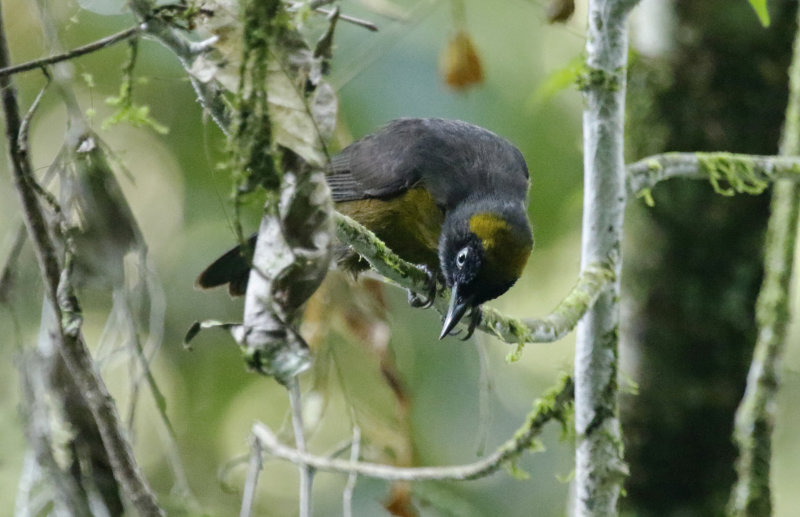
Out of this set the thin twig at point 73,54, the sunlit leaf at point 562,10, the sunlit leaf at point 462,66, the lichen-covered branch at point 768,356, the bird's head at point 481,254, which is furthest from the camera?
the lichen-covered branch at point 768,356

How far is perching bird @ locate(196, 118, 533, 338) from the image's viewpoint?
3.13 meters

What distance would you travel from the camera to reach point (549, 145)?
6.17 m

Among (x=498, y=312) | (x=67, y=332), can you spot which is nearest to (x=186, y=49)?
(x=67, y=332)

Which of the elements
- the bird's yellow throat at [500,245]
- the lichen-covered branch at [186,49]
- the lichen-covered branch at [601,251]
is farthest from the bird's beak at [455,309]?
the lichen-covered branch at [186,49]

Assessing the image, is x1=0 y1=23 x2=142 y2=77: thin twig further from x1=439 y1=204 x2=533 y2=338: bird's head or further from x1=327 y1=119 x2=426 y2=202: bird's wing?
x1=327 y1=119 x2=426 y2=202: bird's wing

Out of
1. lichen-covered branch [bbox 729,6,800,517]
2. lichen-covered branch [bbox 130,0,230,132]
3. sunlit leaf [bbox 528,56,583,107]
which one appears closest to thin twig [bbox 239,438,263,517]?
lichen-covered branch [bbox 130,0,230,132]

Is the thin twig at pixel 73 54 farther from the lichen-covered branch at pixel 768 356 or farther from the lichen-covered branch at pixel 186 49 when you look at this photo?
the lichen-covered branch at pixel 768 356

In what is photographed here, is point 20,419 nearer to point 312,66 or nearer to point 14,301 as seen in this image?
point 14,301

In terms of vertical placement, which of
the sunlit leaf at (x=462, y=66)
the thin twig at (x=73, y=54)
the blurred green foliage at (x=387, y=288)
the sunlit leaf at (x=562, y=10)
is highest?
the sunlit leaf at (x=562, y=10)

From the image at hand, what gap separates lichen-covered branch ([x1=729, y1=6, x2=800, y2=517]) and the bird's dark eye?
180 centimetres

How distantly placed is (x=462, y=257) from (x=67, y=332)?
1431mm

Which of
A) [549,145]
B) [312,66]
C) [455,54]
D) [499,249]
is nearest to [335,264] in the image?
[499,249]

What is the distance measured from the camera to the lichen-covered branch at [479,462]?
311cm

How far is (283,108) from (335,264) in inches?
70.9
